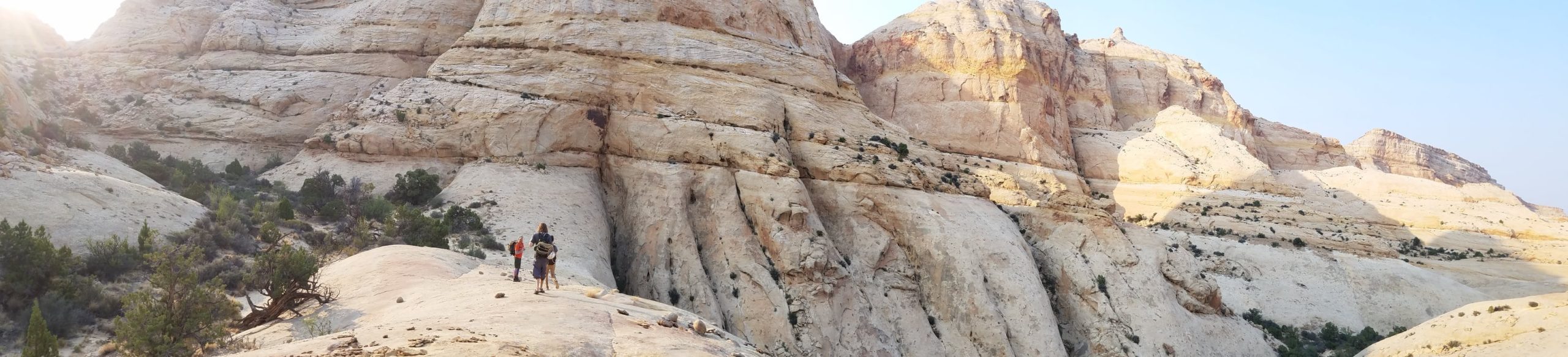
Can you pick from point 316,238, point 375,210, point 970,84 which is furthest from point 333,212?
point 970,84

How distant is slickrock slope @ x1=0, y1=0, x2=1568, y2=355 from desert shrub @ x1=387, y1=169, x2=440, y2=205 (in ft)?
2.72

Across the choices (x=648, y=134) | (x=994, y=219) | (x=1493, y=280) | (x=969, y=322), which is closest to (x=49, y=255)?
(x=648, y=134)

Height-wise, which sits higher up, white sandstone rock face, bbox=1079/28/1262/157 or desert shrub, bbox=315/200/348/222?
white sandstone rock face, bbox=1079/28/1262/157

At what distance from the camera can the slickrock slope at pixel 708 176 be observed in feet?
80.6

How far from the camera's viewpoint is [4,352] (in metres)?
10.9

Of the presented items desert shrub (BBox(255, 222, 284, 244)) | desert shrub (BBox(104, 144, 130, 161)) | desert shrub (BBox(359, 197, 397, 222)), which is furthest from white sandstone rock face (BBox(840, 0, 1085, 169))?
desert shrub (BBox(255, 222, 284, 244))

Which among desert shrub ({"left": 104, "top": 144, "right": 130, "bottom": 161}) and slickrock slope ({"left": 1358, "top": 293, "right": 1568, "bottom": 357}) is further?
desert shrub ({"left": 104, "top": 144, "right": 130, "bottom": 161})

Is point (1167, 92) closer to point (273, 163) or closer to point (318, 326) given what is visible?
point (273, 163)

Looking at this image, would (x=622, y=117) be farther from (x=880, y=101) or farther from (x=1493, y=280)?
(x=1493, y=280)

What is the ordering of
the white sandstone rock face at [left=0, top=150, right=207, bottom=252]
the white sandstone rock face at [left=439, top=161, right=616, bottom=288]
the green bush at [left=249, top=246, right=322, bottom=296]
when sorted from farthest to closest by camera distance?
1. the white sandstone rock face at [left=439, top=161, right=616, bottom=288]
2. the white sandstone rock face at [left=0, top=150, right=207, bottom=252]
3. the green bush at [left=249, top=246, right=322, bottom=296]

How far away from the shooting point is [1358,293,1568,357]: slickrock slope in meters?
22.9

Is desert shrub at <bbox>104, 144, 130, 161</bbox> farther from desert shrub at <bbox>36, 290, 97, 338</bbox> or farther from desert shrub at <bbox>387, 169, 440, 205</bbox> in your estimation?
desert shrub at <bbox>36, 290, 97, 338</bbox>

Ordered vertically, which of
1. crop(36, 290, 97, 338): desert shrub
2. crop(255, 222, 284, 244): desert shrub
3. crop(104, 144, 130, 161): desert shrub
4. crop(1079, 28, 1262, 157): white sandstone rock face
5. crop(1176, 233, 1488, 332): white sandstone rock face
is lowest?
crop(1176, 233, 1488, 332): white sandstone rock face

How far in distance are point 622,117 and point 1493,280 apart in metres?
43.8
